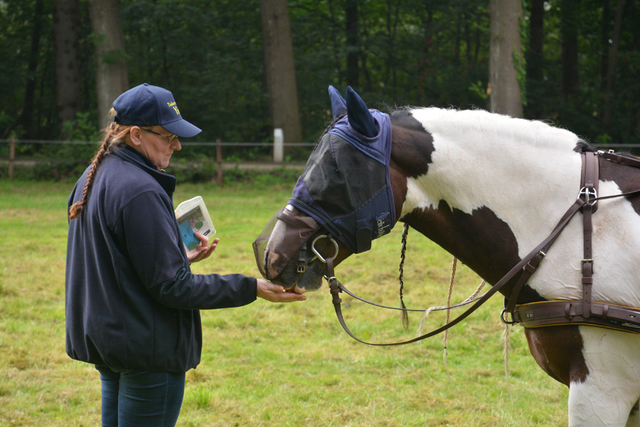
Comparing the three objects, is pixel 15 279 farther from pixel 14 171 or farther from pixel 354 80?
pixel 354 80

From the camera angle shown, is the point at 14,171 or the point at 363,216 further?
the point at 14,171

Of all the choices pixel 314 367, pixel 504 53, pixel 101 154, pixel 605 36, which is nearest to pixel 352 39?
pixel 605 36

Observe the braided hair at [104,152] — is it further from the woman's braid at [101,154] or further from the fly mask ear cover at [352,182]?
the fly mask ear cover at [352,182]

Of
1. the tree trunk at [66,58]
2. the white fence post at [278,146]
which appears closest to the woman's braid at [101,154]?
the white fence post at [278,146]

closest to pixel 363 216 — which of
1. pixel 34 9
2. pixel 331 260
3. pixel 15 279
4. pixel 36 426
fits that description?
pixel 331 260

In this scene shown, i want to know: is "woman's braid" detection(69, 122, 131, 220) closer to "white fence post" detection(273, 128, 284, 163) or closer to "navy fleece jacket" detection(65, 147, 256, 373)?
"navy fleece jacket" detection(65, 147, 256, 373)

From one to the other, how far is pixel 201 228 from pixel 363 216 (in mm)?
868

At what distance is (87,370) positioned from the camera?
4125mm

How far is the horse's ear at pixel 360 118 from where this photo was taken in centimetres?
191

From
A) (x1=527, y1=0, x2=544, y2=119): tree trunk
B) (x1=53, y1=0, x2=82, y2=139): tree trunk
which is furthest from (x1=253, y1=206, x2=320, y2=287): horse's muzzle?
(x1=527, y1=0, x2=544, y2=119): tree trunk

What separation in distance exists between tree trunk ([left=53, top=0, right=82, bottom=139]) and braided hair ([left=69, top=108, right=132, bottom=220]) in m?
15.4

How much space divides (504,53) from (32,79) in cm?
1603

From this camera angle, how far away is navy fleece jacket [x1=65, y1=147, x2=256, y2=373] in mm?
1839

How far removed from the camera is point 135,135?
1.96 meters
